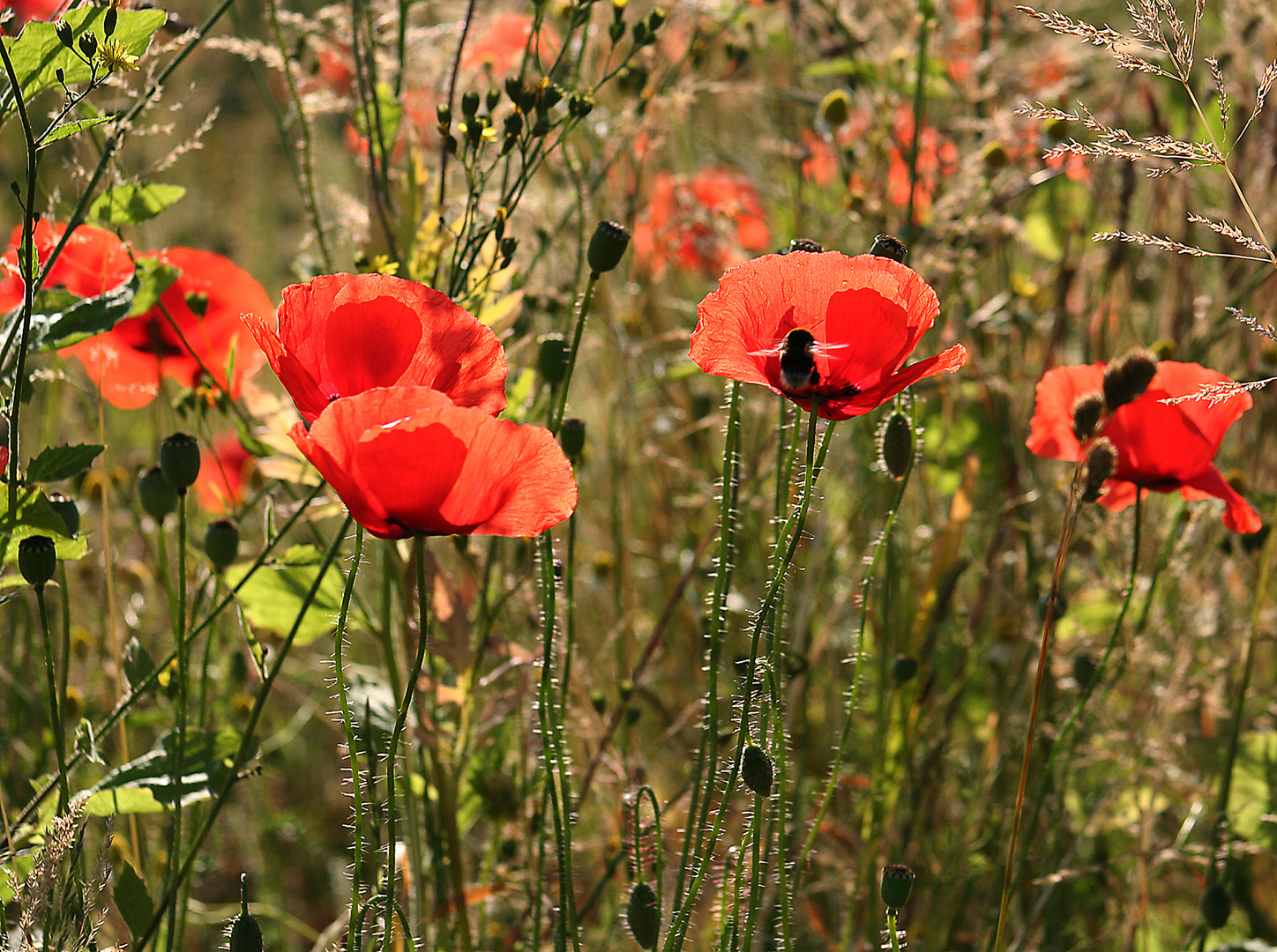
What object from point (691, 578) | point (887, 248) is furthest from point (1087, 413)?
point (691, 578)

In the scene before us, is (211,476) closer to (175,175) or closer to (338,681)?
(338,681)

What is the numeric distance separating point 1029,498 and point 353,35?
79 centimetres

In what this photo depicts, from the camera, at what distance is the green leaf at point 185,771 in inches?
37.0

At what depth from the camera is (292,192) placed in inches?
Answer: 154

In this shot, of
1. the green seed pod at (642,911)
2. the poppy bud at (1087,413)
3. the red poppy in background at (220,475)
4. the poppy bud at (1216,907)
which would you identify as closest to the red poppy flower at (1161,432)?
the poppy bud at (1087,413)

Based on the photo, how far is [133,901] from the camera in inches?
35.2

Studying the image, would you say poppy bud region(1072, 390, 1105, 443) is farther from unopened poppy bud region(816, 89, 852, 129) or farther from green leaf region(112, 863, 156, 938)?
green leaf region(112, 863, 156, 938)

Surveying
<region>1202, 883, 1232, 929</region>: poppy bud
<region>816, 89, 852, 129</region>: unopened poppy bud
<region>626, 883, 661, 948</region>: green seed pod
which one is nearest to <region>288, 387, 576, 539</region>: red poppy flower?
<region>626, 883, 661, 948</region>: green seed pod

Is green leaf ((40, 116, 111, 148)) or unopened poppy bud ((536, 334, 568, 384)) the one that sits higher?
green leaf ((40, 116, 111, 148))

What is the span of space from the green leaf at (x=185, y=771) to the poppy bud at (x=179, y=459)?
227 millimetres

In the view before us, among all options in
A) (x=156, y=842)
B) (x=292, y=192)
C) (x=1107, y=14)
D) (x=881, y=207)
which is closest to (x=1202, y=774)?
(x=881, y=207)

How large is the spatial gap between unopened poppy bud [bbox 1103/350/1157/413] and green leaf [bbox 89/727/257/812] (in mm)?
714

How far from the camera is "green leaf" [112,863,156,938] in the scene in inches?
35.1

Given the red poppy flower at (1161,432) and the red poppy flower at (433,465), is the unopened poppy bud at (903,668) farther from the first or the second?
the red poppy flower at (433,465)
